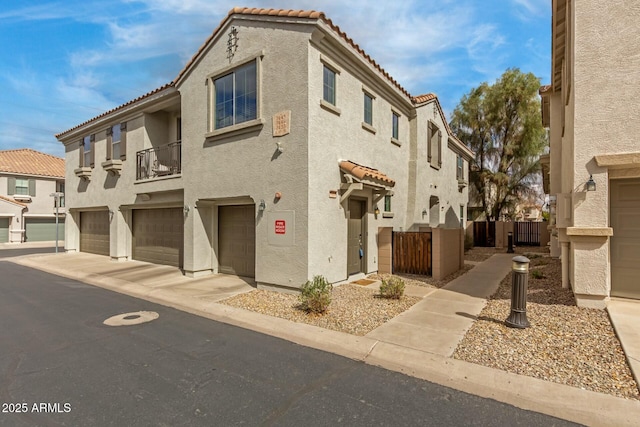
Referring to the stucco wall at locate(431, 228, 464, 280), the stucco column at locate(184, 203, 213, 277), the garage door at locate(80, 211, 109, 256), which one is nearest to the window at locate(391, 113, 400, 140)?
the stucco wall at locate(431, 228, 464, 280)

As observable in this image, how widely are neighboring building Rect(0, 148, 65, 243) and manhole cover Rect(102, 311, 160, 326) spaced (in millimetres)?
28865

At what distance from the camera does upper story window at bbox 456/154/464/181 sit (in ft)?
68.7

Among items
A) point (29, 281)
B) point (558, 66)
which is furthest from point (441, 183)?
point (29, 281)

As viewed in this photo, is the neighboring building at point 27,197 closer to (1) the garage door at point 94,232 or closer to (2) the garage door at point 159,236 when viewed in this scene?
(1) the garage door at point 94,232

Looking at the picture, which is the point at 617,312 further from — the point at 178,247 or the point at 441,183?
the point at 178,247

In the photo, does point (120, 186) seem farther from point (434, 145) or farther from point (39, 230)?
point (39, 230)

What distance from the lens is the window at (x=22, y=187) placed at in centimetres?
2800

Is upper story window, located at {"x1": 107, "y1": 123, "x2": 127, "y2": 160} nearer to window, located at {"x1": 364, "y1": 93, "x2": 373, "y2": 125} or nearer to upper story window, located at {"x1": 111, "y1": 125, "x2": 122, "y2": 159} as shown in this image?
upper story window, located at {"x1": 111, "y1": 125, "x2": 122, "y2": 159}

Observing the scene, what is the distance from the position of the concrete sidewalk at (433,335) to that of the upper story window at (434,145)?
251 inches

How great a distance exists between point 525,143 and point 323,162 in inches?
833

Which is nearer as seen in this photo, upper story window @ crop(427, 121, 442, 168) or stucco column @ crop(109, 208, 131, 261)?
stucco column @ crop(109, 208, 131, 261)

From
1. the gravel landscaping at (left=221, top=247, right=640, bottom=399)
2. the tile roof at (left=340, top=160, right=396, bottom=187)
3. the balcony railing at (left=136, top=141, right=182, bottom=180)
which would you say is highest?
the balcony railing at (left=136, top=141, right=182, bottom=180)

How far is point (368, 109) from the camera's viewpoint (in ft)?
35.3

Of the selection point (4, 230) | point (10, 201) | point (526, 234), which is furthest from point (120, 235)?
point (526, 234)
